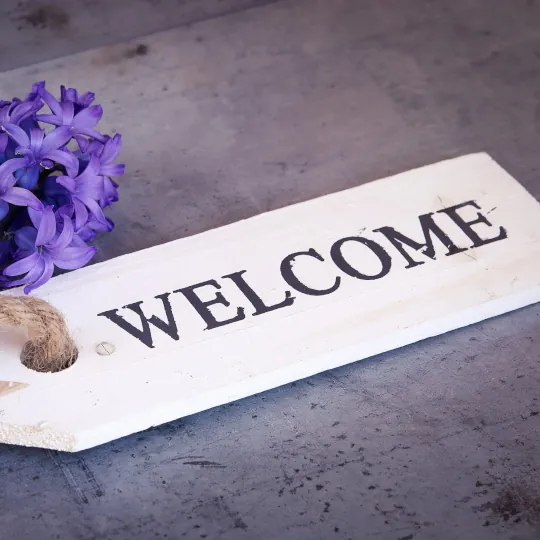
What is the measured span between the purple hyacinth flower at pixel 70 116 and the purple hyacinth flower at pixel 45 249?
0.42 feet

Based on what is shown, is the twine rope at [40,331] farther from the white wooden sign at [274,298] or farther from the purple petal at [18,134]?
the purple petal at [18,134]

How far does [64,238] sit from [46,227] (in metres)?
0.03

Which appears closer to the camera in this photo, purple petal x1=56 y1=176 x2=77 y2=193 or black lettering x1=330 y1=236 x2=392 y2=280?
purple petal x1=56 y1=176 x2=77 y2=193

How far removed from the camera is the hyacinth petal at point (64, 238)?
44.9 inches

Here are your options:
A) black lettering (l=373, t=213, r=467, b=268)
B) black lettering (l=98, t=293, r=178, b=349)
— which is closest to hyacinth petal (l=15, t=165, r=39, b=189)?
black lettering (l=98, t=293, r=178, b=349)

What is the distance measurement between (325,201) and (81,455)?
0.56 m

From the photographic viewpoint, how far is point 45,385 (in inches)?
43.3

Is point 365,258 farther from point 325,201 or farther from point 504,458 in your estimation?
point 504,458

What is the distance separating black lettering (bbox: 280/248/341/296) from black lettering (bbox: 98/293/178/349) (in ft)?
0.59

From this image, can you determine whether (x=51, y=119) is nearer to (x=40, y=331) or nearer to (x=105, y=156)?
(x=105, y=156)

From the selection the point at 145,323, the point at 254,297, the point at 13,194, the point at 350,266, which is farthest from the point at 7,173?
the point at 350,266

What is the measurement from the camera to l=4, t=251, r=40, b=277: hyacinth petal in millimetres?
1116

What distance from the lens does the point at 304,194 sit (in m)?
1.55

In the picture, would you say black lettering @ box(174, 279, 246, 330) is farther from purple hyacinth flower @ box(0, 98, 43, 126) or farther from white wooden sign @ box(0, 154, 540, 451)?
purple hyacinth flower @ box(0, 98, 43, 126)
